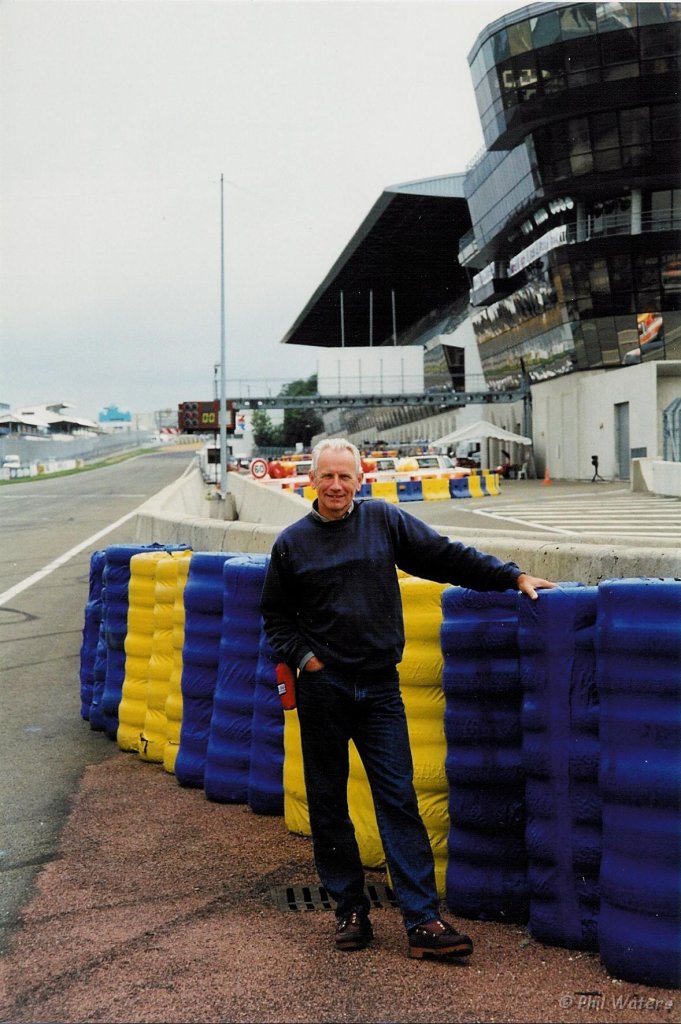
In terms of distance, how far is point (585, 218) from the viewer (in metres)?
58.2

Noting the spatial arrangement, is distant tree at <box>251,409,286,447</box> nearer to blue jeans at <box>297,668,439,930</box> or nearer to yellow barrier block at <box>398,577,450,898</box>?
yellow barrier block at <box>398,577,450,898</box>

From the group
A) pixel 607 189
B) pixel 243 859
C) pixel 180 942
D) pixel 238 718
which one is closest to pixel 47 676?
pixel 238 718

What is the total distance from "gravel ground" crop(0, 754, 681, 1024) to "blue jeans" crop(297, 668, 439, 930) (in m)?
0.23

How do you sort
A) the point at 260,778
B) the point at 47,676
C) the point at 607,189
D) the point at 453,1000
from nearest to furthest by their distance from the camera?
the point at 453,1000, the point at 260,778, the point at 47,676, the point at 607,189

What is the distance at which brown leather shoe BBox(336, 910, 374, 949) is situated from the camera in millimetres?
4094

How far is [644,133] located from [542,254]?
8.57m

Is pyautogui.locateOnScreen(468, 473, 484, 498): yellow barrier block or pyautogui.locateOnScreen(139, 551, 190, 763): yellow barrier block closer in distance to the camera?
pyautogui.locateOnScreen(139, 551, 190, 763): yellow barrier block

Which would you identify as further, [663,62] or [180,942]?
[663,62]

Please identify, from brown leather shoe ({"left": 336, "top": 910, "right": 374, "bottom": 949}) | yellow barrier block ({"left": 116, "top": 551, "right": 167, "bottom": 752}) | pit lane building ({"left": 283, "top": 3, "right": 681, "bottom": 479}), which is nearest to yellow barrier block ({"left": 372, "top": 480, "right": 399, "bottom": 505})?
pit lane building ({"left": 283, "top": 3, "right": 681, "bottom": 479})

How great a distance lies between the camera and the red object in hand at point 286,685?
14.1 feet

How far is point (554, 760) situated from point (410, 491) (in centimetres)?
3306

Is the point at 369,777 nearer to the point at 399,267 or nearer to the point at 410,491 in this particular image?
the point at 410,491

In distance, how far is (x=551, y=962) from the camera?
3.93m

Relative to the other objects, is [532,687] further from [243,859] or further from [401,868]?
[243,859]
